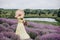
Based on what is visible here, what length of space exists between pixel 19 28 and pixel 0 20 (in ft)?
0.56

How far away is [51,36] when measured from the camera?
5.13 ft

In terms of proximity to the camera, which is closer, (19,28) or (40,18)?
(19,28)

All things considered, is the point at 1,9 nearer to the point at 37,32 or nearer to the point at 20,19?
the point at 20,19

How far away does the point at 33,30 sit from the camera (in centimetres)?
160

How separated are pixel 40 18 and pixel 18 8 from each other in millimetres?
206

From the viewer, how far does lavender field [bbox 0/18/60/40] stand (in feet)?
5.01

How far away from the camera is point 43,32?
1586 millimetres

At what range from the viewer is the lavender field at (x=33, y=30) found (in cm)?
153

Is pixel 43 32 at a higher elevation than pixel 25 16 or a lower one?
lower
